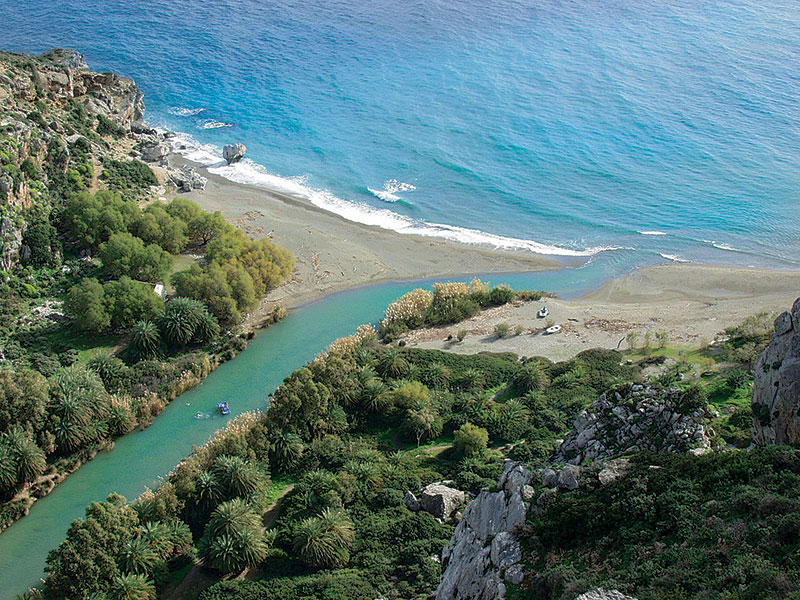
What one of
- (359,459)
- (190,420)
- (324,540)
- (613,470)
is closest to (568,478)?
(613,470)

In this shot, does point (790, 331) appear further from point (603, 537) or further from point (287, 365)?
point (287, 365)

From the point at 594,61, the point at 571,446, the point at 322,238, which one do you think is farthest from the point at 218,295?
the point at 594,61

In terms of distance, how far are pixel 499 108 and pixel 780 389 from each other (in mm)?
89943

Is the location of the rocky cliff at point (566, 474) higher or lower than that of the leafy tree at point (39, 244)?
higher

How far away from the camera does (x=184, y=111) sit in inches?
4456

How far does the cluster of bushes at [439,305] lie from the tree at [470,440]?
1771 cm

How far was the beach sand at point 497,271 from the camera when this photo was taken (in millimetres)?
62594

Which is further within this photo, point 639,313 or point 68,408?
point 639,313

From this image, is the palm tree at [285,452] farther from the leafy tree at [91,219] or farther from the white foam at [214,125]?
the white foam at [214,125]

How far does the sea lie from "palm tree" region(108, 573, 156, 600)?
187 ft

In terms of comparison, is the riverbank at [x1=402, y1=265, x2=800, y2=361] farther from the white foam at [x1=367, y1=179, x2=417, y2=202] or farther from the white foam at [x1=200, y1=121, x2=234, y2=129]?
the white foam at [x1=200, y1=121, x2=234, y2=129]

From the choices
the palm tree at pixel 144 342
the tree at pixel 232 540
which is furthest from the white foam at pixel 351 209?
the tree at pixel 232 540

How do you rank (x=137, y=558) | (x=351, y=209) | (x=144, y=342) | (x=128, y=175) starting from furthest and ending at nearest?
1. (x=351, y=209)
2. (x=128, y=175)
3. (x=144, y=342)
4. (x=137, y=558)

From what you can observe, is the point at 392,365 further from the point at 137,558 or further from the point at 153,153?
the point at 153,153
